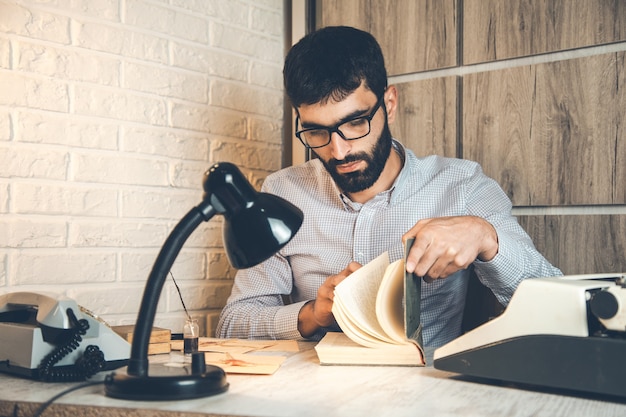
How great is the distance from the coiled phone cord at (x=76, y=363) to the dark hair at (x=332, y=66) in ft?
2.81

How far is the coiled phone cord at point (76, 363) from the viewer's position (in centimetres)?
113

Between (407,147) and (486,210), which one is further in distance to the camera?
(407,147)

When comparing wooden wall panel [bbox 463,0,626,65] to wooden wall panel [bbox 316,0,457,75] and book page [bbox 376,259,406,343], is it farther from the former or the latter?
book page [bbox 376,259,406,343]

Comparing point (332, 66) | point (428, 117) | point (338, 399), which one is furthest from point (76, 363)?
point (428, 117)

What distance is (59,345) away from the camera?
1.18 metres

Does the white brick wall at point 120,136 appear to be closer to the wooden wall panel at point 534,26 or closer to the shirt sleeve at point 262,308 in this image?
the shirt sleeve at point 262,308

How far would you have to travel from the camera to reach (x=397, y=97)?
2086 millimetres

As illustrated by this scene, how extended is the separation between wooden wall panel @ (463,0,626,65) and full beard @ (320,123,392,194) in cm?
42

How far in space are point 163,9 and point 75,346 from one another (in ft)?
3.83

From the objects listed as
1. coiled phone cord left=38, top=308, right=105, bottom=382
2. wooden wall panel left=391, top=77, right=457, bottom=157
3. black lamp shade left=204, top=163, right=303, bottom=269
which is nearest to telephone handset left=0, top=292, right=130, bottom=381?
coiled phone cord left=38, top=308, right=105, bottom=382

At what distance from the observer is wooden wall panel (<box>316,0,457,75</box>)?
2.06m

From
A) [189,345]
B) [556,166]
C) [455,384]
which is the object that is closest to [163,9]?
[189,345]

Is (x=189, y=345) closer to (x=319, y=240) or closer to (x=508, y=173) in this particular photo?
(x=319, y=240)

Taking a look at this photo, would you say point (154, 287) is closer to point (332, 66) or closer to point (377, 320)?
point (377, 320)
